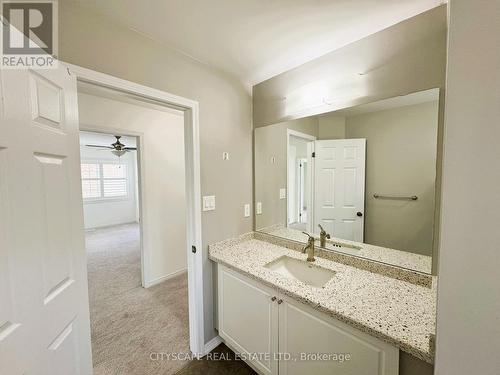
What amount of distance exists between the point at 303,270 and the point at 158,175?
2405mm

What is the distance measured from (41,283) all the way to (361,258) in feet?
5.69

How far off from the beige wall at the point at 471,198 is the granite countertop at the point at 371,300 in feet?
1.10

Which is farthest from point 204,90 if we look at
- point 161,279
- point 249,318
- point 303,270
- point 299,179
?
point 161,279

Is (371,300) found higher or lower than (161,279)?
higher

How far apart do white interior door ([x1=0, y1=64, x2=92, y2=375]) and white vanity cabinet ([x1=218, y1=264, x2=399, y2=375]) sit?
0.91 metres

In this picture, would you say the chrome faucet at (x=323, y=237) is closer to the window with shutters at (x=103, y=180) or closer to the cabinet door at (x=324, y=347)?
the cabinet door at (x=324, y=347)

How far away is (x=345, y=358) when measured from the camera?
1.02m

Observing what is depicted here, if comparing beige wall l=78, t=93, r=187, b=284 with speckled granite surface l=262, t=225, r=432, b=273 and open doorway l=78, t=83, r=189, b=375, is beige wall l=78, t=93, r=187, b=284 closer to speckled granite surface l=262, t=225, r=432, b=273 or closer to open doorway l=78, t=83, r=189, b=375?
open doorway l=78, t=83, r=189, b=375

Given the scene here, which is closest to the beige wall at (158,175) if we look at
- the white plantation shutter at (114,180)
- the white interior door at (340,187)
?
the white interior door at (340,187)

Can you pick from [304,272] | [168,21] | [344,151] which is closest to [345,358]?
[304,272]

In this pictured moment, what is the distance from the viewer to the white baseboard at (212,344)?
1762mm

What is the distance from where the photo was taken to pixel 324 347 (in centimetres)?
109

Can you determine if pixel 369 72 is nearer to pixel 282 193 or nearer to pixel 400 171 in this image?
pixel 400 171

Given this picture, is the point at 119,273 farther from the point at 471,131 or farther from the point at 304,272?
the point at 471,131
